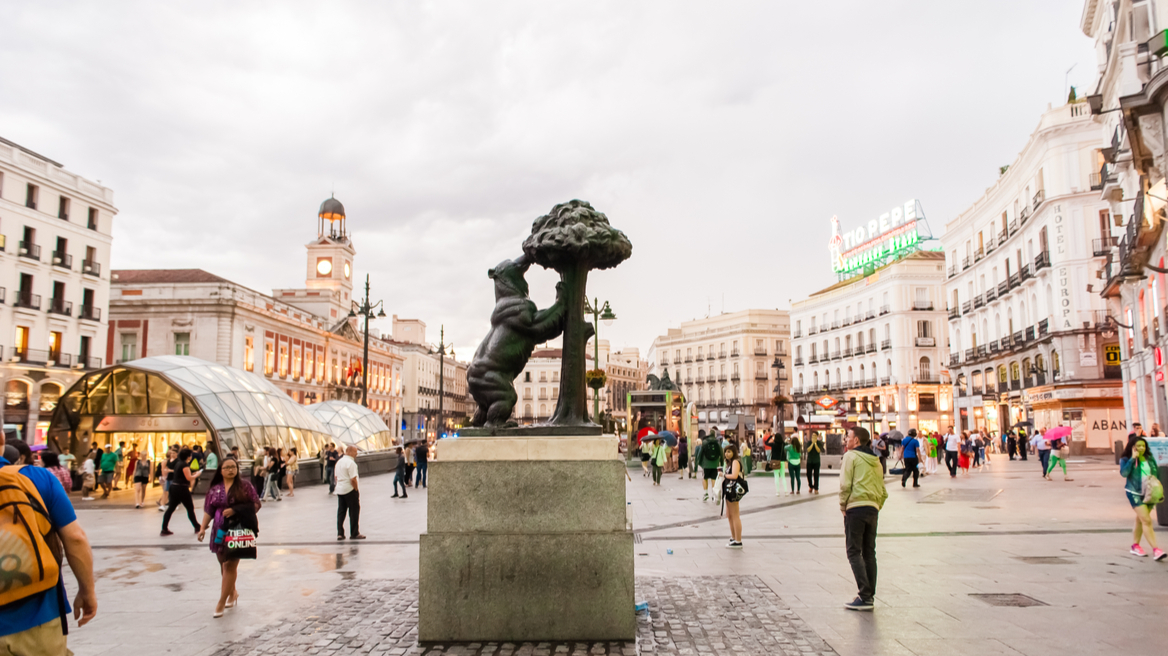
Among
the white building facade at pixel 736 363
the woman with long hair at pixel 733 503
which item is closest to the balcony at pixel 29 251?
the woman with long hair at pixel 733 503

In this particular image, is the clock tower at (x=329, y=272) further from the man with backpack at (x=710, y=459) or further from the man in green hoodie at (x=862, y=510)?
the man in green hoodie at (x=862, y=510)

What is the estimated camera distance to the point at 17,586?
2.93 metres

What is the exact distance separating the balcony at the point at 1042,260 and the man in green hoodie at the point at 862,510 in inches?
1431

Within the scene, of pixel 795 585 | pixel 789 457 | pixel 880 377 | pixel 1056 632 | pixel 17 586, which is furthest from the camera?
pixel 880 377

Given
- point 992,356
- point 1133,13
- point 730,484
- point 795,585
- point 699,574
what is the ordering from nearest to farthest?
point 795,585 → point 699,574 → point 730,484 → point 1133,13 → point 992,356

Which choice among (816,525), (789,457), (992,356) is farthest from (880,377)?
(816,525)

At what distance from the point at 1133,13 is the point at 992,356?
2823 centimetres

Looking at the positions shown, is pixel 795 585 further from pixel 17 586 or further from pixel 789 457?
pixel 789 457

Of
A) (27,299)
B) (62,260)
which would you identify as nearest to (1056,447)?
(27,299)

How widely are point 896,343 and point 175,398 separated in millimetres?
53933

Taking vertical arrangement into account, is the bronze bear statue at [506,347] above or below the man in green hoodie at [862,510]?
above

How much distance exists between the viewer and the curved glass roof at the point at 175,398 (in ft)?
81.6

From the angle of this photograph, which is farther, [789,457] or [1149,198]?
[1149,198]

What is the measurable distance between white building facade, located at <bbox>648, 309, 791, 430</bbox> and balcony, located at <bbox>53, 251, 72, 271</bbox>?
193 ft
